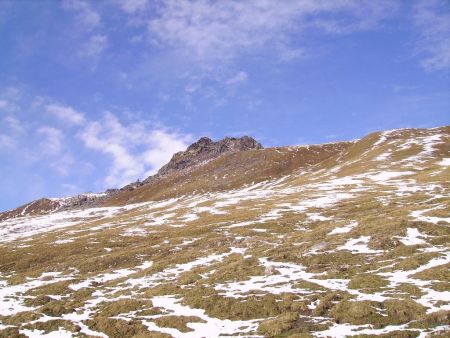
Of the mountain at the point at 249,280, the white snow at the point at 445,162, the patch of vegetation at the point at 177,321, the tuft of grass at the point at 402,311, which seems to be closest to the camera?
the tuft of grass at the point at 402,311

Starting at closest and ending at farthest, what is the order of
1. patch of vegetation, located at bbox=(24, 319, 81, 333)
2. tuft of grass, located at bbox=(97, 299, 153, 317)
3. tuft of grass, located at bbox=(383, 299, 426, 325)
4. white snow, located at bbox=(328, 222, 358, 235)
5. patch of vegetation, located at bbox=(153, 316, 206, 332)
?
tuft of grass, located at bbox=(383, 299, 426, 325) → patch of vegetation, located at bbox=(153, 316, 206, 332) → patch of vegetation, located at bbox=(24, 319, 81, 333) → tuft of grass, located at bbox=(97, 299, 153, 317) → white snow, located at bbox=(328, 222, 358, 235)

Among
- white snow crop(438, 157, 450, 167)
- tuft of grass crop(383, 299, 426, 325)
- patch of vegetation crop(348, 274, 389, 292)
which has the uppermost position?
white snow crop(438, 157, 450, 167)

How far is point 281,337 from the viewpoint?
80.6ft

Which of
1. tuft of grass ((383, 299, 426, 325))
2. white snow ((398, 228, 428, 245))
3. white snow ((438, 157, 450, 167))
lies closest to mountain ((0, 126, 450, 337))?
tuft of grass ((383, 299, 426, 325))

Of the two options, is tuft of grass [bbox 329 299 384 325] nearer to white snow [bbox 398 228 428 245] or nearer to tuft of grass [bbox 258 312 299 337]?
tuft of grass [bbox 258 312 299 337]

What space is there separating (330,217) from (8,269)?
45.1 m

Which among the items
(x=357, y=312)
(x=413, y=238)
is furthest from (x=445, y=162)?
(x=357, y=312)

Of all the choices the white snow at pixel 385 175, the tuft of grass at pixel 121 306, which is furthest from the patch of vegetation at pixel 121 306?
the white snow at pixel 385 175

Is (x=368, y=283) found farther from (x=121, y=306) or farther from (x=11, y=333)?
(x=11, y=333)

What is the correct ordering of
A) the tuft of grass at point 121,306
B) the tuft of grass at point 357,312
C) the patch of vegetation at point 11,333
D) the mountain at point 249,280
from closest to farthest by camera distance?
the tuft of grass at point 357,312 → the mountain at point 249,280 → the patch of vegetation at point 11,333 → the tuft of grass at point 121,306

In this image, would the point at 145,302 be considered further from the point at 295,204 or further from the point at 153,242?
the point at 295,204

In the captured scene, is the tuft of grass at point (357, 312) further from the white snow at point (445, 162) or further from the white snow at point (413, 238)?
the white snow at point (445, 162)

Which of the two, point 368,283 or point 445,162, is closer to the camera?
point 368,283

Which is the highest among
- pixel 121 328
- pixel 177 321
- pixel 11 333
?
pixel 11 333
